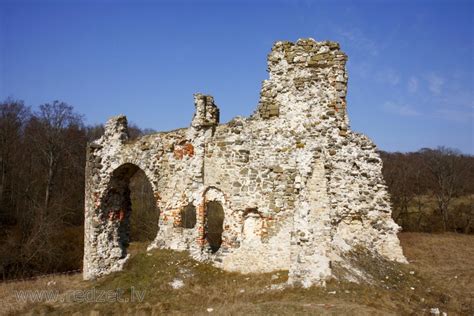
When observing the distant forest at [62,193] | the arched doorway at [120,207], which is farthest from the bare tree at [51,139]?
the arched doorway at [120,207]

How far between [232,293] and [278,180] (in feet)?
8.79

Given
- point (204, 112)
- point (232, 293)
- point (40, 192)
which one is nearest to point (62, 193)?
point (40, 192)

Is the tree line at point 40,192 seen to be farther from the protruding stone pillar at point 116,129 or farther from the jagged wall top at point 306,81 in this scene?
the jagged wall top at point 306,81

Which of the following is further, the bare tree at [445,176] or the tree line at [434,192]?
the bare tree at [445,176]

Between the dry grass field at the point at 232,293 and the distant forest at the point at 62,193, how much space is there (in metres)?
5.82

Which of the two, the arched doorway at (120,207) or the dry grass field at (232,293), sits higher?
the arched doorway at (120,207)

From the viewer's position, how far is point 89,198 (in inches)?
440

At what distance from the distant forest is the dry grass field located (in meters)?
5.82

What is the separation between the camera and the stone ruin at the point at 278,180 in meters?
8.21

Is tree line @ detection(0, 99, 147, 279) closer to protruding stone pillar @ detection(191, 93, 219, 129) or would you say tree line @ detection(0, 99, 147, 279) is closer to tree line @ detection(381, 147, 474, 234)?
protruding stone pillar @ detection(191, 93, 219, 129)

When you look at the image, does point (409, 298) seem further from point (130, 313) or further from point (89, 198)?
point (89, 198)

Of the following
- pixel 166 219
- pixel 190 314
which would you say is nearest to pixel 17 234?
pixel 166 219

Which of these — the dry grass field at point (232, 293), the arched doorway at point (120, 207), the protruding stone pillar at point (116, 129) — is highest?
the protruding stone pillar at point (116, 129)

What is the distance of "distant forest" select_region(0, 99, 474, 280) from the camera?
660 inches
